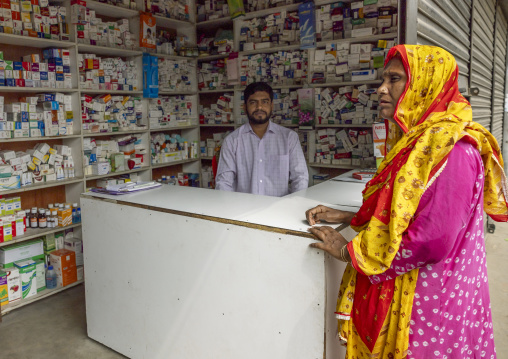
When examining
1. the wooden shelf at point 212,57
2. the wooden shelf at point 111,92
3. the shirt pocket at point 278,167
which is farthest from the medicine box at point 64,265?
the wooden shelf at point 212,57

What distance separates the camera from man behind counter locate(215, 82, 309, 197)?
346 centimetres

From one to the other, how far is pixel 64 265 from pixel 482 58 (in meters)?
4.88

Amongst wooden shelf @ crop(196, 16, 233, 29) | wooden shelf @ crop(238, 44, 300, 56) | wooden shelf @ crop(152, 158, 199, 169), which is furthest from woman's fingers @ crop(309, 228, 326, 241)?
wooden shelf @ crop(196, 16, 233, 29)

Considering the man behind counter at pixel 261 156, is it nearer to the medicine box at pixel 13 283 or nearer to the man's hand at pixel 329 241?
the man's hand at pixel 329 241

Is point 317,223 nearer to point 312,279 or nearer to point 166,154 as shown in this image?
point 312,279

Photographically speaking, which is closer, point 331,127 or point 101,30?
point 101,30

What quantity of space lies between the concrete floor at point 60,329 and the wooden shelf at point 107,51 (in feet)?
7.90

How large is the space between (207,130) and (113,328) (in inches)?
153

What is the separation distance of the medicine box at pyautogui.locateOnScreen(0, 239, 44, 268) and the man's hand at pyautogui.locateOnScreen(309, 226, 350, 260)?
10.5 ft

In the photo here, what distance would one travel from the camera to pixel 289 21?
16.4ft

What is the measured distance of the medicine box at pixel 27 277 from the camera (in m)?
3.73

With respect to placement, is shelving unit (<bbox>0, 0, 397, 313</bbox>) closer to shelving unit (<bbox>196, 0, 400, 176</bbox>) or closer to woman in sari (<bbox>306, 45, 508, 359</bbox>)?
shelving unit (<bbox>196, 0, 400, 176</bbox>)

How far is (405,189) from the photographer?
1.33m

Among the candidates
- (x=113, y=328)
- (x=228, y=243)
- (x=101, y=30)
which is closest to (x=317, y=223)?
(x=228, y=243)
